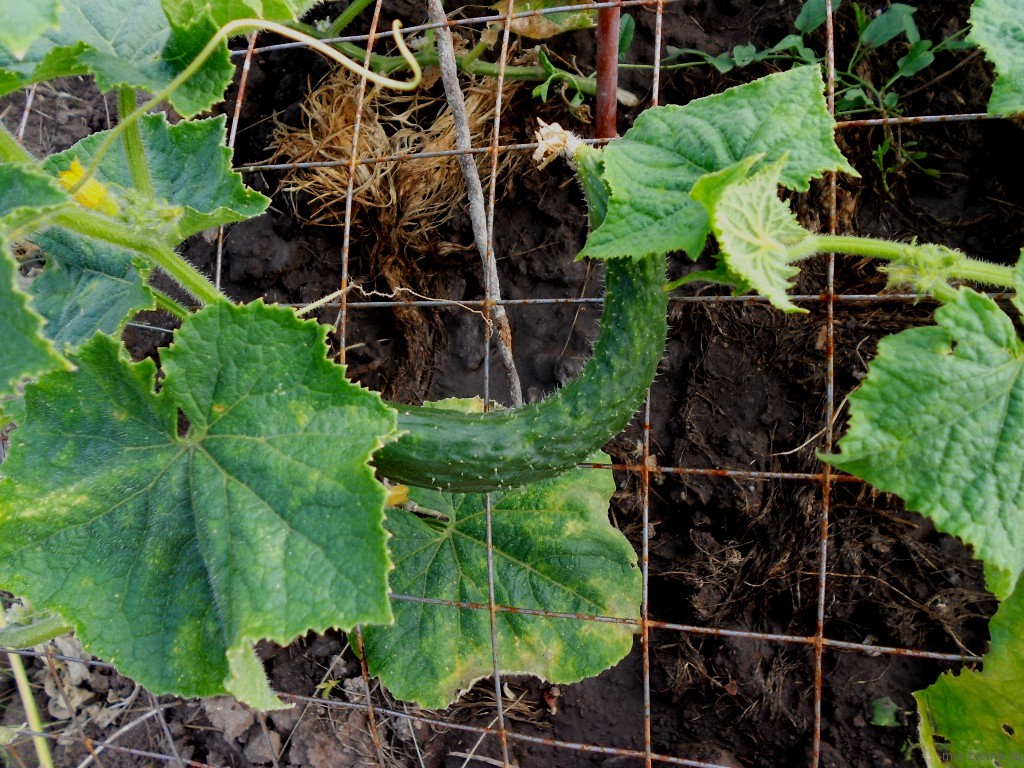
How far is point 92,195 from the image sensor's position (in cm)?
147

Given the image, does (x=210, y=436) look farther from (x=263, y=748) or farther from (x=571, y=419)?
(x=263, y=748)

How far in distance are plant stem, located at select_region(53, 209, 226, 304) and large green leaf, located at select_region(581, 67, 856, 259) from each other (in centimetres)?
72

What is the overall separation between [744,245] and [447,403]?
107 centimetres

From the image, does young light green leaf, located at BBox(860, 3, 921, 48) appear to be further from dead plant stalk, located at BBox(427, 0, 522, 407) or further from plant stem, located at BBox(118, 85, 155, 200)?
plant stem, located at BBox(118, 85, 155, 200)

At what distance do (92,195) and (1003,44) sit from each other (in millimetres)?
1689

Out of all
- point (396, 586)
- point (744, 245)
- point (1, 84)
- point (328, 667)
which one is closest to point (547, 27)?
point (744, 245)

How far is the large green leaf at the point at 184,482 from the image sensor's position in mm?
1329

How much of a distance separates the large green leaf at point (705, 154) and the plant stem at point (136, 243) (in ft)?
2.36

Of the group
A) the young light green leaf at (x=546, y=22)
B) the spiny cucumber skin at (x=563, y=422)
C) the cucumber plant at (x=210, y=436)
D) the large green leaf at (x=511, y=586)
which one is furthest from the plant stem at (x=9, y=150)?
the young light green leaf at (x=546, y=22)

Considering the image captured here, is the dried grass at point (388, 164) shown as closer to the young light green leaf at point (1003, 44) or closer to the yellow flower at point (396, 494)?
the yellow flower at point (396, 494)

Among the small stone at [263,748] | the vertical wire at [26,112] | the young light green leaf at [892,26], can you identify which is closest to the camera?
the young light green leaf at [892,26]

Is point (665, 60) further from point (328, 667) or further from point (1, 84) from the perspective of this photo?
point (328, 667)

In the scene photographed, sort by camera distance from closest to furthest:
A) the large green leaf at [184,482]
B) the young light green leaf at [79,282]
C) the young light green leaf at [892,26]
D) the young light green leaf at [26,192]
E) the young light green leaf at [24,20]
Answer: the young light green leaf at [24,20], the young light green leaf at [26,192], the large green leaf at [184,482], the young light green leaf at [79,282], the young light green leaf at [892,26]

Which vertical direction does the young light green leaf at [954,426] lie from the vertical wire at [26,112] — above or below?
below
